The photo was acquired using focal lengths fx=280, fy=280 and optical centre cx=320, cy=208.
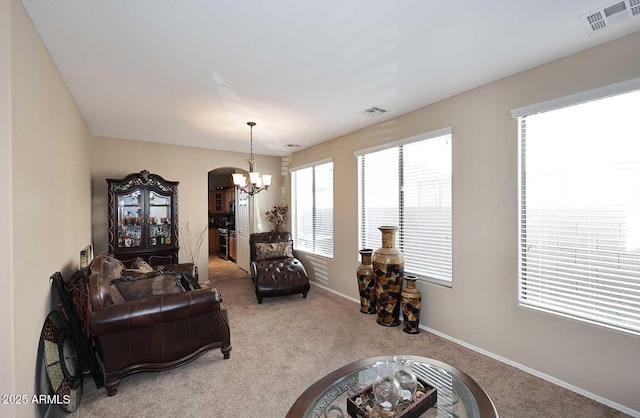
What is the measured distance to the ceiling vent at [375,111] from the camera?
348 cm

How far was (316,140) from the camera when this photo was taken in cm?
504

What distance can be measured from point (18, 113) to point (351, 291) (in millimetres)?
4115

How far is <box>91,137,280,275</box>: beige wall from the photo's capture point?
462 centimetres

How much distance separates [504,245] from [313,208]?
3.42 m

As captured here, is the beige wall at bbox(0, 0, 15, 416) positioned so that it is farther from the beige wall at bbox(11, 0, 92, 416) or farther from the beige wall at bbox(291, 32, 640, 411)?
the beige wall at bbox(291, 32, 640, 411)

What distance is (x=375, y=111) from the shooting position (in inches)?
141

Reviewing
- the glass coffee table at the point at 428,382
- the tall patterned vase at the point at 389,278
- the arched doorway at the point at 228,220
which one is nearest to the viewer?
the glass coffee table at the point at 428,382

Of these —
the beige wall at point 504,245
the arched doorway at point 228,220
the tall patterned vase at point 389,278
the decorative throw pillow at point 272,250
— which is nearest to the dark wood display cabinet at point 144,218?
the decorative throw pillow at point 272,250

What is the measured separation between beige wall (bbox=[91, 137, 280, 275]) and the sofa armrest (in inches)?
120

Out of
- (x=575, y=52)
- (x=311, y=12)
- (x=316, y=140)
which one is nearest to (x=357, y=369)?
(x=311, y=12)

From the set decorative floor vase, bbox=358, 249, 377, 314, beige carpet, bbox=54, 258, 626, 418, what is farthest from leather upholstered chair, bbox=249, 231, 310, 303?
decorative floor vase, bbox=358, 249, 377, 314

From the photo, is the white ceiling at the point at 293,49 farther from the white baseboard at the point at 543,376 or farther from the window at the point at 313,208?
the white baseboard at the point at 543,376

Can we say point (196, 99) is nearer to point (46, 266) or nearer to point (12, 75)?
point (12, 75)

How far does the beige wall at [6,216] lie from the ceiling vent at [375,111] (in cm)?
304
